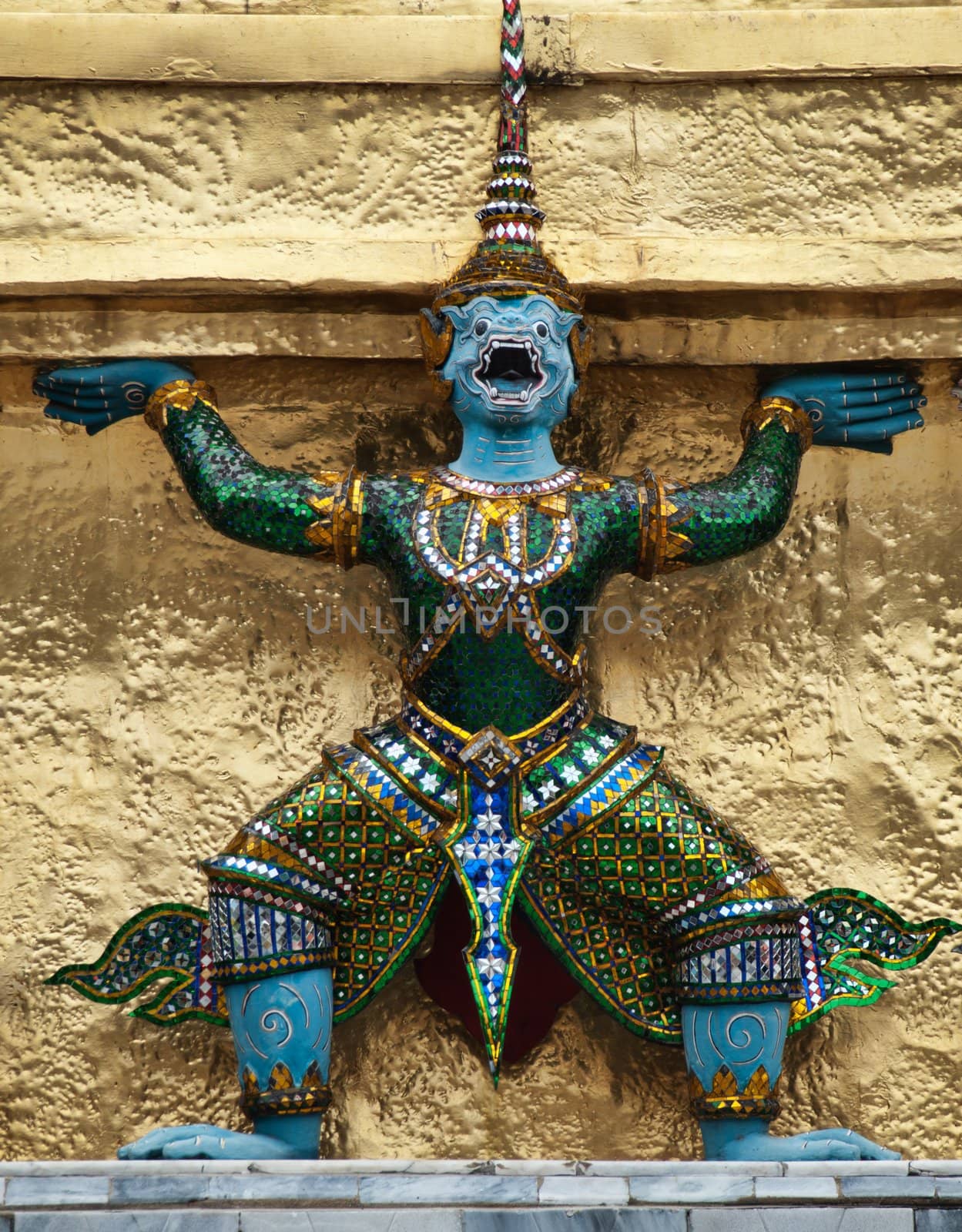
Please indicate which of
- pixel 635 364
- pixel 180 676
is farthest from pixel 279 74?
pixel 180 676

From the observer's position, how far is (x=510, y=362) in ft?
12.0

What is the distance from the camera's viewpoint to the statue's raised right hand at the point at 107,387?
3889 mm

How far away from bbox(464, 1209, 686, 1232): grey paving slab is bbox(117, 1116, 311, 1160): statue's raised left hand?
1.60 feet

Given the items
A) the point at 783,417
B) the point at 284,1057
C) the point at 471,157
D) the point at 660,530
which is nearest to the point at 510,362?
the point at 660,530

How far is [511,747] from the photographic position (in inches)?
138

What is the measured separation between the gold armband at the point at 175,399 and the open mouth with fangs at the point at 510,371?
0.52 metres

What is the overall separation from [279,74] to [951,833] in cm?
190

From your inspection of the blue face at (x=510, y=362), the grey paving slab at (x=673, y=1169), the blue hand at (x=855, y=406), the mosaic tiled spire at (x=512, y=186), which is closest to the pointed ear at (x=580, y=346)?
the blue face at (x=510, y=362)

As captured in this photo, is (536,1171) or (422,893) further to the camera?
(422,893)

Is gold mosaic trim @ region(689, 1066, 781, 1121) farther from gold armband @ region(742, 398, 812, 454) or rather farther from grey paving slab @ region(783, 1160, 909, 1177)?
gold armband @ region(742, 398, 812, 454)

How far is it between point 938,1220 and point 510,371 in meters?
1.53

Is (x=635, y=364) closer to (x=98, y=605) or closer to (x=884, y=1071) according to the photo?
(x=98, y=605)

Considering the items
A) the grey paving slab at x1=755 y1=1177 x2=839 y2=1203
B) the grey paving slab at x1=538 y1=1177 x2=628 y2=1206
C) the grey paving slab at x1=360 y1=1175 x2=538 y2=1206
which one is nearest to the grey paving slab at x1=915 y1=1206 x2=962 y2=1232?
the grey paving slab at x1=755 y1=1177 x2=839 y2=1203

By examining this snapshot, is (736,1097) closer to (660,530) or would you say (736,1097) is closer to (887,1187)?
(887,1187)
